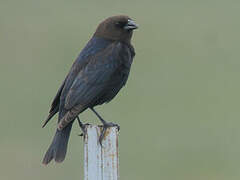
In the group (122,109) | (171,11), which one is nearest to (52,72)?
(122,109)

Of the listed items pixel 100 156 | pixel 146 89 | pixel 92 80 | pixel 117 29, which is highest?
pixel 117 29

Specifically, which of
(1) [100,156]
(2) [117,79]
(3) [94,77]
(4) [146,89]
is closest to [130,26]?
(2) [117,79]

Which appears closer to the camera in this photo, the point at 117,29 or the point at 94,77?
the point at 94,77

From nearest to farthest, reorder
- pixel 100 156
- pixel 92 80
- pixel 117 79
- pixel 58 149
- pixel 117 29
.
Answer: pixel 100 156, pixel 58 149, pixel 92 80, pixel 117 79, pixel 117 29

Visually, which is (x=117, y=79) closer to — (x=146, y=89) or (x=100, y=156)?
(x=100, y=156)

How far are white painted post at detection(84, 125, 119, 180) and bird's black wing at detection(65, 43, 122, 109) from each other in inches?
40.9

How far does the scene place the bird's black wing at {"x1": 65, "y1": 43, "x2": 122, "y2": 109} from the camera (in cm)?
643

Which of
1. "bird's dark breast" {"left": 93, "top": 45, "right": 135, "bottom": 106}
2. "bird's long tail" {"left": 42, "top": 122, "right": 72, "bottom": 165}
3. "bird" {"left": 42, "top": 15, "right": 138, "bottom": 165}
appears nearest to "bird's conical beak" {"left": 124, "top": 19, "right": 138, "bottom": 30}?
"bird" {"left": 42, "top": 15, "right": 138, "bottom": 165}

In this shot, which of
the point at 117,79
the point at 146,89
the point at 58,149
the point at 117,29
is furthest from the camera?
the point at 146,89

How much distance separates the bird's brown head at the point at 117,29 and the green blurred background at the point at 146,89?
198 cm

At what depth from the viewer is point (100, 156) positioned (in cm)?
524

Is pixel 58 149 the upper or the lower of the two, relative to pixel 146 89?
lower

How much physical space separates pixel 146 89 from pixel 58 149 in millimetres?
5318

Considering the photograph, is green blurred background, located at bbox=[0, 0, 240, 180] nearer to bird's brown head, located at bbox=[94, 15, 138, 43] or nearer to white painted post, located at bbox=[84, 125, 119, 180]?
bird's brown head, located at bbox=[94, 15, 138, 43]
